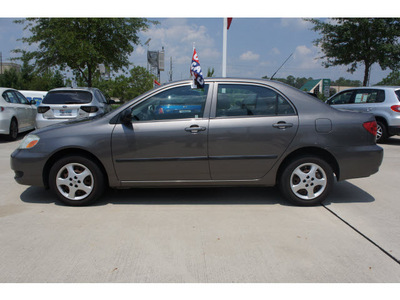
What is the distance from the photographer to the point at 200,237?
3.50 metres

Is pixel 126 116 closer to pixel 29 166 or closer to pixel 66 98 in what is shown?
pixel 29 166

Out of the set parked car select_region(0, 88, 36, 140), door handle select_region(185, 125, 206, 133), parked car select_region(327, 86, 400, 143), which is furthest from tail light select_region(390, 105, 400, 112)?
parked car select_region(0, 88, 36, 140)

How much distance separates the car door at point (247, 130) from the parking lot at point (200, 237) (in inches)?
20.9

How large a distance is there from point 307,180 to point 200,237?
169 cm

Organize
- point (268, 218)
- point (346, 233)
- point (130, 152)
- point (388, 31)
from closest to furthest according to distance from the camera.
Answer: point (346, 233)
point (268, 218)
point (130, 152)
point (388, 31)

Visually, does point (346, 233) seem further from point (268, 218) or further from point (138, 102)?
point (138, 102)

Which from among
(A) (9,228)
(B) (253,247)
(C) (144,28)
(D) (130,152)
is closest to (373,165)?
(B) (253,247)

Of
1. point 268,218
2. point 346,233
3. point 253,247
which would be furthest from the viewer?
point 268,218

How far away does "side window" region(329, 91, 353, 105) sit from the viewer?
10584mm

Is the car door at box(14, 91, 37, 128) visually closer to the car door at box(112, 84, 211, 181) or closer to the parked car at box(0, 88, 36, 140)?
the parked car at box(0, 88, 36, 140)

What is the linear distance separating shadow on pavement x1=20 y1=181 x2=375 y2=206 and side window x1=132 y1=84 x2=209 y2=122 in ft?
3.77

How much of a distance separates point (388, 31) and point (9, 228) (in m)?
16.2

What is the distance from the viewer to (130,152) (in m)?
4.28

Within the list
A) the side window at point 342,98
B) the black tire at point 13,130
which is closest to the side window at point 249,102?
the side window at point 342,98
